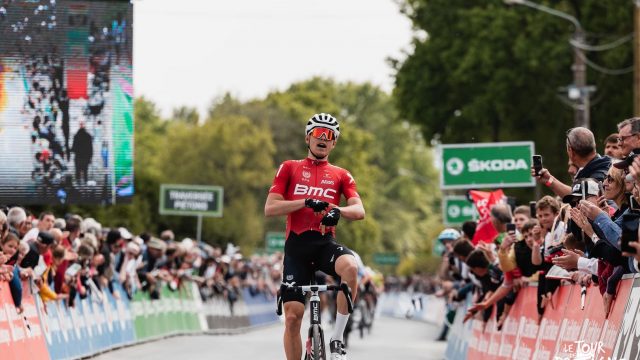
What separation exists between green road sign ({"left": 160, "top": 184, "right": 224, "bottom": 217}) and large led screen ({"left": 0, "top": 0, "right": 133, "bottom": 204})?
25.9 metres

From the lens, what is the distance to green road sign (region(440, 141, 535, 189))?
29625mm

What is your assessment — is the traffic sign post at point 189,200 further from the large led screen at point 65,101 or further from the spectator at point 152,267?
the large led screen at point 65,101

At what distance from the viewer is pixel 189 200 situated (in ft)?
157

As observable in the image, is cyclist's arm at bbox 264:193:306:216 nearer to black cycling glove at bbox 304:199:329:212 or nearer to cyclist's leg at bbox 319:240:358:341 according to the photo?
black cycling glove at bbox 304:199:329:212

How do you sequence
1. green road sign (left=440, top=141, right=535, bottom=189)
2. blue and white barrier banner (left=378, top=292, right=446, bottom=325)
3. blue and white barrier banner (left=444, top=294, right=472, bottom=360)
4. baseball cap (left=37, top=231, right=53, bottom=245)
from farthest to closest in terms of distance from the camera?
blue and white barrier banner (left=378, top=292, right=446, bottom=325), green road sign (left=440, top=141, right=535, bottom=189), blue and white barrier banner (left=444, top=294, right=472, bottom=360), baseball cap (left=37, top=231, right=53, bottom=245)

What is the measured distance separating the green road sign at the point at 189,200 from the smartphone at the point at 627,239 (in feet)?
123

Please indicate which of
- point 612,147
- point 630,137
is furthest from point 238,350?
point 630,137

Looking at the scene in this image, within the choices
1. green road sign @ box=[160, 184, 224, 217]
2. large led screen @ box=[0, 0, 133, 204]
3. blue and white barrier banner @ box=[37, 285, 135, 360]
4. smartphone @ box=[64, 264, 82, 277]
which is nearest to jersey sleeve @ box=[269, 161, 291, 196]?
blue and white barrier banner @ box=[37, 285, 135, 360]

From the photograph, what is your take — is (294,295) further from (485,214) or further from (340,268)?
(485,214)

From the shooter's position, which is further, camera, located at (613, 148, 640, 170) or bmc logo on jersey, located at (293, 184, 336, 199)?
bmc logo on jersey, located at (293, 184, 336, 199)

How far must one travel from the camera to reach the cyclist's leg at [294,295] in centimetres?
1223

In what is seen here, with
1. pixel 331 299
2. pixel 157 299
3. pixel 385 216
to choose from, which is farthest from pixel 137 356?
pixel 385 216

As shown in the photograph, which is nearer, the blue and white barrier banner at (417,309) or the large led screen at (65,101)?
the large led screen at (65,101)

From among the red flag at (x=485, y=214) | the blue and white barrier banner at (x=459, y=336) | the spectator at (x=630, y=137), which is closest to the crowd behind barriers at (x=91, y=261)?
the blue and white barrier banner at (x=459, y=336)
